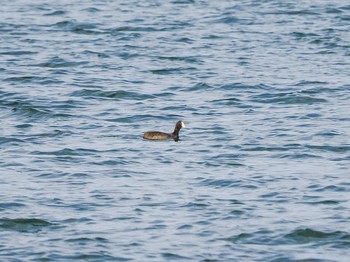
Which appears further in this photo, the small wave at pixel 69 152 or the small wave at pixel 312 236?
the small wave at pixel 69 152

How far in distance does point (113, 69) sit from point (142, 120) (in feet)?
20.9

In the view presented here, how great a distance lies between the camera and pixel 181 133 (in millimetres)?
25906

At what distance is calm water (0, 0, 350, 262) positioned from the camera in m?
18.6

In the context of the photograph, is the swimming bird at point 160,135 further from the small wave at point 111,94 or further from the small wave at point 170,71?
the small wave at point 170,71

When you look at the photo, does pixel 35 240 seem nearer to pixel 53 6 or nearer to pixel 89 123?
pixel 89 123

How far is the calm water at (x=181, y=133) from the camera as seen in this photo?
61.1 ft

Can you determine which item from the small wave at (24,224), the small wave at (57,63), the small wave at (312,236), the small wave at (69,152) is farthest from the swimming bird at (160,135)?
the small wave at (57,63)

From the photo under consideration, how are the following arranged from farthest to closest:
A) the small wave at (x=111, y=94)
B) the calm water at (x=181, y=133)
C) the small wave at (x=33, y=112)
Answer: the small wave at (x=111, y=94) < the small wave at (x=33, y=112) < the calm water at (x=181, y=133)

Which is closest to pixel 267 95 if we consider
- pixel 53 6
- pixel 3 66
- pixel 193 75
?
pixel 193 75

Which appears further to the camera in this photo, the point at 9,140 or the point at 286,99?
the point at 286,99

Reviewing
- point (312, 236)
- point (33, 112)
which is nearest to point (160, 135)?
point (33, 112)

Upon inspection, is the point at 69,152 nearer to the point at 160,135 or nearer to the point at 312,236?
the point at 160,135

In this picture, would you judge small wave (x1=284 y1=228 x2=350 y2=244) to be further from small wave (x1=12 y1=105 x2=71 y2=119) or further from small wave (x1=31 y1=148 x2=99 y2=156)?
small wave (x1=12 y1=105 x2=71 y2=119)

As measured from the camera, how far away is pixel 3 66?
33438mm
